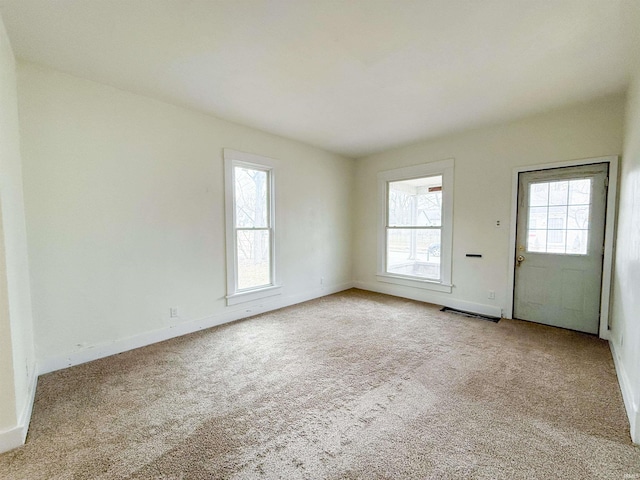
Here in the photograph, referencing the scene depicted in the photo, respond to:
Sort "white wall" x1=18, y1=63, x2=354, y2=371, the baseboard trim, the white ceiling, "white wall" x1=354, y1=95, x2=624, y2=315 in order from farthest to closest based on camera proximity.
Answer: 1. "white wall" x1=354, y1=95, x2=624, y2=315
2. the baseboard trim
3. "white wall" x1=18, y1=63, x2=354, y2=371
4. the white ceiling

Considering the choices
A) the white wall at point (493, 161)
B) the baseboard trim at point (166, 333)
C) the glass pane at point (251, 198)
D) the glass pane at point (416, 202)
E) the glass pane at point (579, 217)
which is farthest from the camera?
the glass pane at point (416, 202)

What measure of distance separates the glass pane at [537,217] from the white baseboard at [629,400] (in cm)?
156

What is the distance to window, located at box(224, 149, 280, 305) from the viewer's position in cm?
371

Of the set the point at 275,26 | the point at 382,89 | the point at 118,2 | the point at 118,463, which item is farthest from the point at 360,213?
the point at 118,463

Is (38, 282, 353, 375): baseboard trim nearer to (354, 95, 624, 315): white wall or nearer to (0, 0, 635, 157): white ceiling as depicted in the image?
(354, 95, 624, 315): white wall

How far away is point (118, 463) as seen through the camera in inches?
59.9

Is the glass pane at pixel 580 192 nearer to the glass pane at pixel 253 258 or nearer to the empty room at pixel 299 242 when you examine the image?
the empty room at pixel 299 242

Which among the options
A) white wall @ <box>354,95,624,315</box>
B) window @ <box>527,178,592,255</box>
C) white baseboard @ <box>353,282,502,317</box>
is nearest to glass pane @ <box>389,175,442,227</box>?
white wall @ <box>354,95,624,315</box>

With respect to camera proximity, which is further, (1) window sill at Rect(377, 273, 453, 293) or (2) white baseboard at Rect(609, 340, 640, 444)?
(1) window sill at Rect(377, 273, 453, 293)

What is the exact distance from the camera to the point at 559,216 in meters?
3.45

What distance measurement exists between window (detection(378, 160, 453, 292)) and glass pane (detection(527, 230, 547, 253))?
3.28 ft

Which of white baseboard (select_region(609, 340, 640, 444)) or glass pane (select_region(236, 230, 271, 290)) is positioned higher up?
glass pane (select_region(236, 230, 271, 290))

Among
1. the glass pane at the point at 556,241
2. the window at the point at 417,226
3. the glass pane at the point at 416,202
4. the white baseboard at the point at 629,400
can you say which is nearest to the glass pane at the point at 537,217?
the glass pane at the point at 556,241

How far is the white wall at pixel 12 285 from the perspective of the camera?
1601 millimetres
